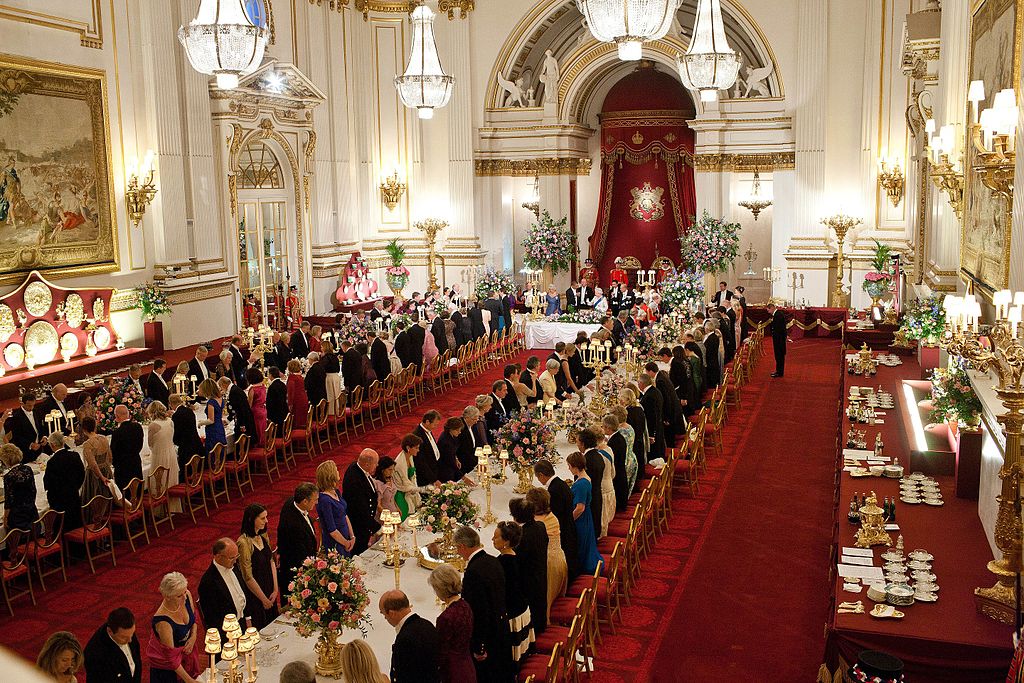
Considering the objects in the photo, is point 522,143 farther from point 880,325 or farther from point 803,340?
point 880,325

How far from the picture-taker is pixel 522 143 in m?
26.0

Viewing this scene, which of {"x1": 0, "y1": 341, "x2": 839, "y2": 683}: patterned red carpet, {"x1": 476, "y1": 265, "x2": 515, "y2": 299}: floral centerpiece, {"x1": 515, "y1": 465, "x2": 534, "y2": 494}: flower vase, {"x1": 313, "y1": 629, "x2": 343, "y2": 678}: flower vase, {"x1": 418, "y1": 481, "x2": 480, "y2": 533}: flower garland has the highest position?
{"x1": 476, "y1": 265, "x2": 515, "y2": 299}: floral centerpiece

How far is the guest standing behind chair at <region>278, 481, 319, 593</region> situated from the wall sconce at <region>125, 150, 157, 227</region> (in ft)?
35.4

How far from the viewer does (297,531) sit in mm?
7230

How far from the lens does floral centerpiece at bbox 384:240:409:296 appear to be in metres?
23.8

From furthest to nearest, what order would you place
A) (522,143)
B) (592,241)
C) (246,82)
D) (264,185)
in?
1. (592,241)
2. (522,143)
3. (264,185)
4. (246,82)

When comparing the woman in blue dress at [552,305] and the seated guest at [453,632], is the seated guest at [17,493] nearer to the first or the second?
the seated guest at [453,632]

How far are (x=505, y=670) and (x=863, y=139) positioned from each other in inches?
742

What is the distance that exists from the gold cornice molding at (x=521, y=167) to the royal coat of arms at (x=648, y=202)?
282 cm

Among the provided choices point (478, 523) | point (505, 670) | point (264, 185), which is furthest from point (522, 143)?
point (505, 670)

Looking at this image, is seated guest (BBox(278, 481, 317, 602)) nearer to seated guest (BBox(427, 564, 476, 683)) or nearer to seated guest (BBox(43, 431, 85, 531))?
seated guest (BBox(427, 564, 476, 683))

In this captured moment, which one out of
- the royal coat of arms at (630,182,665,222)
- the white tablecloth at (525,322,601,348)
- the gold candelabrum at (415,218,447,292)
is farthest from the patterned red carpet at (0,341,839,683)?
the royal coat of arms at (630,182,665,222)

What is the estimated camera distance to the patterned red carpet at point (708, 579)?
305 inches

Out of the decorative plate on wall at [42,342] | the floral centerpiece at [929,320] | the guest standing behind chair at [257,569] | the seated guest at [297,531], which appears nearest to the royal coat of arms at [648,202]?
the floral centerpiece at [929,320]
